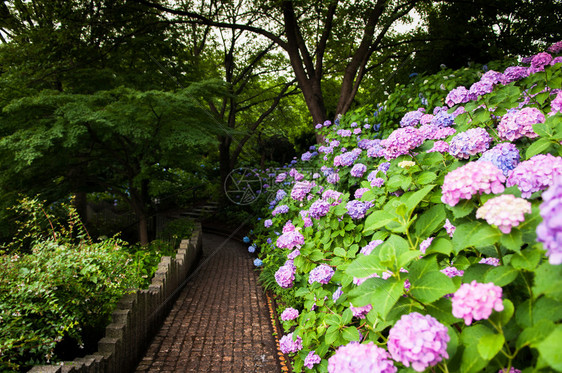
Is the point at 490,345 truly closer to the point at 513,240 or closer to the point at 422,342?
the point at 422,342

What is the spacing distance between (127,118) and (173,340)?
13.5 feet

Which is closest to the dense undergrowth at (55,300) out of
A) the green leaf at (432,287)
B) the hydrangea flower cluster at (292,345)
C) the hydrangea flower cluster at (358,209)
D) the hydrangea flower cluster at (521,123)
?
the hydrangea flower cluster at (292,345)

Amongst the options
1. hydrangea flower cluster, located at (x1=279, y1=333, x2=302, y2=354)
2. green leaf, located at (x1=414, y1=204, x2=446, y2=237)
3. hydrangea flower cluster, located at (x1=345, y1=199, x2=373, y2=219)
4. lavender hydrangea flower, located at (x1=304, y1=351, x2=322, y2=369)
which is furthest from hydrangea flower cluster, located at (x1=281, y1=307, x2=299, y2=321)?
green leaf, located at (x1=414, y1=204, x2=446, y2=237)

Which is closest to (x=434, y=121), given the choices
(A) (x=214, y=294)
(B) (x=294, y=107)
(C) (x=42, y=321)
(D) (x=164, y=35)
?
(C) (x=42, y=321)

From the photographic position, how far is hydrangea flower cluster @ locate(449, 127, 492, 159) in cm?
168

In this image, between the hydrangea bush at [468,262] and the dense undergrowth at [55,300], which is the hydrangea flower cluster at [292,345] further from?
the dense undergrowth at [55,300]

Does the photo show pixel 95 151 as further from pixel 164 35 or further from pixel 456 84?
pixel 456 84

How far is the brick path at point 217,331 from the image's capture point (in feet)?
12.4

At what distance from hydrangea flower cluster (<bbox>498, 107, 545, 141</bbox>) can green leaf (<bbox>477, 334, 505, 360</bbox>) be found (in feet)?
4.16

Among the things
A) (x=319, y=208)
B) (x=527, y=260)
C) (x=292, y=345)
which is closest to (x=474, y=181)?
(x=527, y=260)

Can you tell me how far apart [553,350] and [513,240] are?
14.7 inches

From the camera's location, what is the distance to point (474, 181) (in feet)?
3.77

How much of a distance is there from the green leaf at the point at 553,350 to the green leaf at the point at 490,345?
0.21m

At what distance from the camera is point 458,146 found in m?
1.75
